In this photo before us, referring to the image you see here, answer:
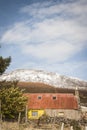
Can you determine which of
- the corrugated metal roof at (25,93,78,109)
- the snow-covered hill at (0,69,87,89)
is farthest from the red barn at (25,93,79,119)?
the snow-covered hill at (0,69,87,89)

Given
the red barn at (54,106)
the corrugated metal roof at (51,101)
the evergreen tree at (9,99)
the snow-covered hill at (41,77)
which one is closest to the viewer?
the evergreen tree at (9,99)

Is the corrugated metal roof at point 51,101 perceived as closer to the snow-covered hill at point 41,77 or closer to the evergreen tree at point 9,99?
the evergreen tree at point 9,99

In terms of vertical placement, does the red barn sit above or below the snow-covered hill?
below

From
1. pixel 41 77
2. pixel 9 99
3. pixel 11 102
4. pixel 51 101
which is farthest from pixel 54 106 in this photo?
pixel 41 77

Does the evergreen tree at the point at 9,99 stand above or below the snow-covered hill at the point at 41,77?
below

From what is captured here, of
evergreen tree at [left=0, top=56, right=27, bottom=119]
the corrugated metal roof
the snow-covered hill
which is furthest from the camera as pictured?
the snow-covered hill

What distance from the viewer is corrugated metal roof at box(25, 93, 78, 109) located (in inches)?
1861

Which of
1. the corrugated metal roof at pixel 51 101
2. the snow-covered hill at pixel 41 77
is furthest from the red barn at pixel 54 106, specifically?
the snow-covered hill at pixel 41 77

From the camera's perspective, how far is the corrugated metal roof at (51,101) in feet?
155

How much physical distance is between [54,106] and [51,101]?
5.06 ft

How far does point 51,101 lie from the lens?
48562 millimetres

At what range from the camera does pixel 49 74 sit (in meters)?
137

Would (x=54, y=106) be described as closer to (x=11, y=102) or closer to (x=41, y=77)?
(x=11, y=102)

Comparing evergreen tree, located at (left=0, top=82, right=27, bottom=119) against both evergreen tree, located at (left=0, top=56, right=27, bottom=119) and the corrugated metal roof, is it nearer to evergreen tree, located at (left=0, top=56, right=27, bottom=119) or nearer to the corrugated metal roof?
evergreen tree, located at (left=0, top=56, right=27, bottom=119)
